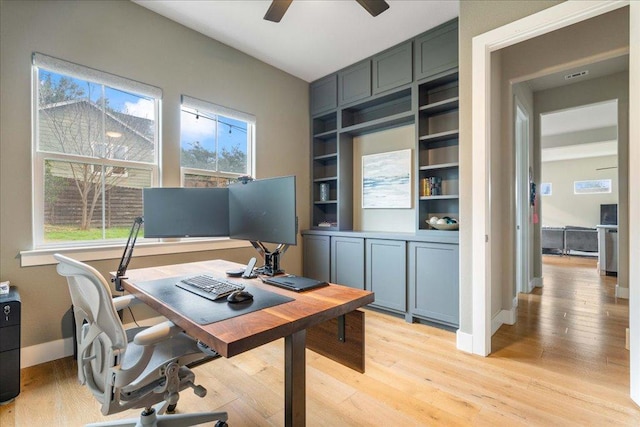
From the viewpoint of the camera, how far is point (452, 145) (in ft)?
10.5

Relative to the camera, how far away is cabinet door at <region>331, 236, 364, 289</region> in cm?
344

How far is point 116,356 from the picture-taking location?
1122mm

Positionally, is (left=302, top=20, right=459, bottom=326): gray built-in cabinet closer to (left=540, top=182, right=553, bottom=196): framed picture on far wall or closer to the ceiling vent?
the ceiling vent

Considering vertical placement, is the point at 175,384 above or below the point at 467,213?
below

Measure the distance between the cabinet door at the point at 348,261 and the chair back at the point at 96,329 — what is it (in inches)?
103

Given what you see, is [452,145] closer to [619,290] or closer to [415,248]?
[415,248]

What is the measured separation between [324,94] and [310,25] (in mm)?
1167

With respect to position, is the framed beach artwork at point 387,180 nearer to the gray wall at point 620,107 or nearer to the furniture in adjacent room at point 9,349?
the gray wall at point 620,107

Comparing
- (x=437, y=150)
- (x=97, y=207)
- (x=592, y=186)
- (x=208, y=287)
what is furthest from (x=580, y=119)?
(x=97, y=207)

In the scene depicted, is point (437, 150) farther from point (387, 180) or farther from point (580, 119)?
point (580, 119)

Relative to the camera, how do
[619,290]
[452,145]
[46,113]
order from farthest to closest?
[619,290], [452,145], [46,113]

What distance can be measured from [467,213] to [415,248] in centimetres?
69

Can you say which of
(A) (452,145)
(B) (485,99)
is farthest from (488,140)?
(A) (452,145)

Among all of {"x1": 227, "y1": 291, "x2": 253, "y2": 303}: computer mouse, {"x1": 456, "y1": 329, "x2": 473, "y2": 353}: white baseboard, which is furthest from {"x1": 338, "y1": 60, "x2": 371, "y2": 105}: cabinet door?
{"x1": 227, "y1": 291, "x2": 253, "y2": 303}: computer mouse
